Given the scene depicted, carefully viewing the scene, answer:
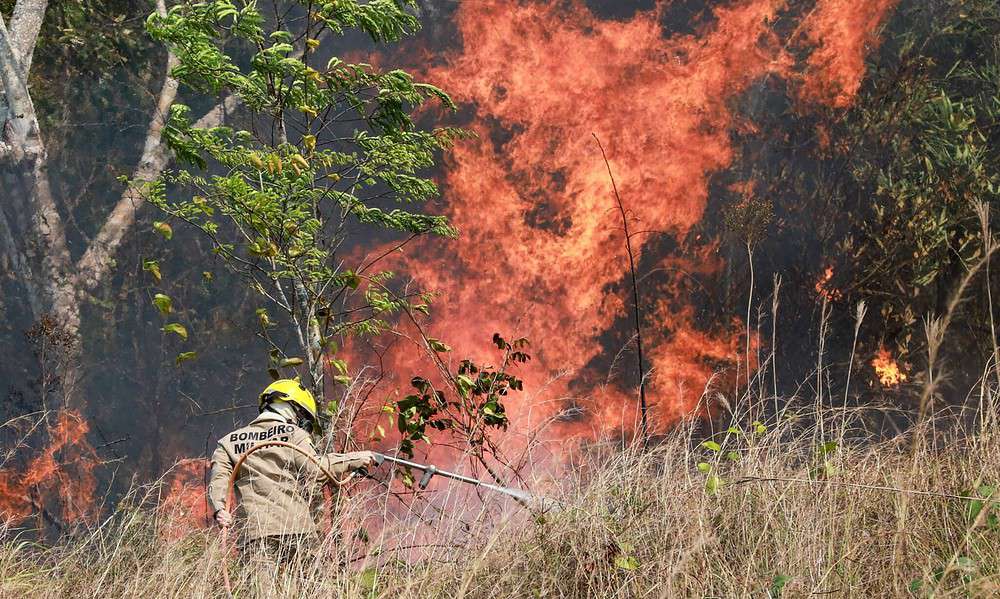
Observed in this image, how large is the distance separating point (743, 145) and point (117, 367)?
1213 centimetres

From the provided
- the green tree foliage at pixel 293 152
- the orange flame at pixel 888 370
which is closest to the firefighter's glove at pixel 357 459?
the green tree foliage at pixel 293 152

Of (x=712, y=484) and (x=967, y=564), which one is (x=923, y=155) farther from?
(x=967, y=564)

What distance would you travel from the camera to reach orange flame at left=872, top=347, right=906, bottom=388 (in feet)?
43.7

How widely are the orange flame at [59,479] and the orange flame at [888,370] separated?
472 inches

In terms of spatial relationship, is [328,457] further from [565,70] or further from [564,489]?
[565,70]

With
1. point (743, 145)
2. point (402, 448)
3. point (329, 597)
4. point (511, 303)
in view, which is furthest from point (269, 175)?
point (743, 145)

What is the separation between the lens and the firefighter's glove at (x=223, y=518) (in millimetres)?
4016

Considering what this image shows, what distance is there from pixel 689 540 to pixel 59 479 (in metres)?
13.9

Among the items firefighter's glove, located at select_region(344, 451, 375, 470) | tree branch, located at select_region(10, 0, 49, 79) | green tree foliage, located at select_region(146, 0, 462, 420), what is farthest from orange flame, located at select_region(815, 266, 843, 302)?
tree branch, located at select_region(10, 0, 49, 79)

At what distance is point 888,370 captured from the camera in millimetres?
13375

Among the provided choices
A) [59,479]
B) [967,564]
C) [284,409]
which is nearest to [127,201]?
[59,479]

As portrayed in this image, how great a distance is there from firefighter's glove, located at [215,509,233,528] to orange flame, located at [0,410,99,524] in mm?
10598

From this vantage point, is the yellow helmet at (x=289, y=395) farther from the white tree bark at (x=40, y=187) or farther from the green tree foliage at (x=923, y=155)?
the green tree foliage at (x=923, y=155)

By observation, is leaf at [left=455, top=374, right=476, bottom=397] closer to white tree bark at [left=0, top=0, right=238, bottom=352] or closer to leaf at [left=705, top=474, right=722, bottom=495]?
leaf at [left=705, top=474, right=722, bottom=495]
